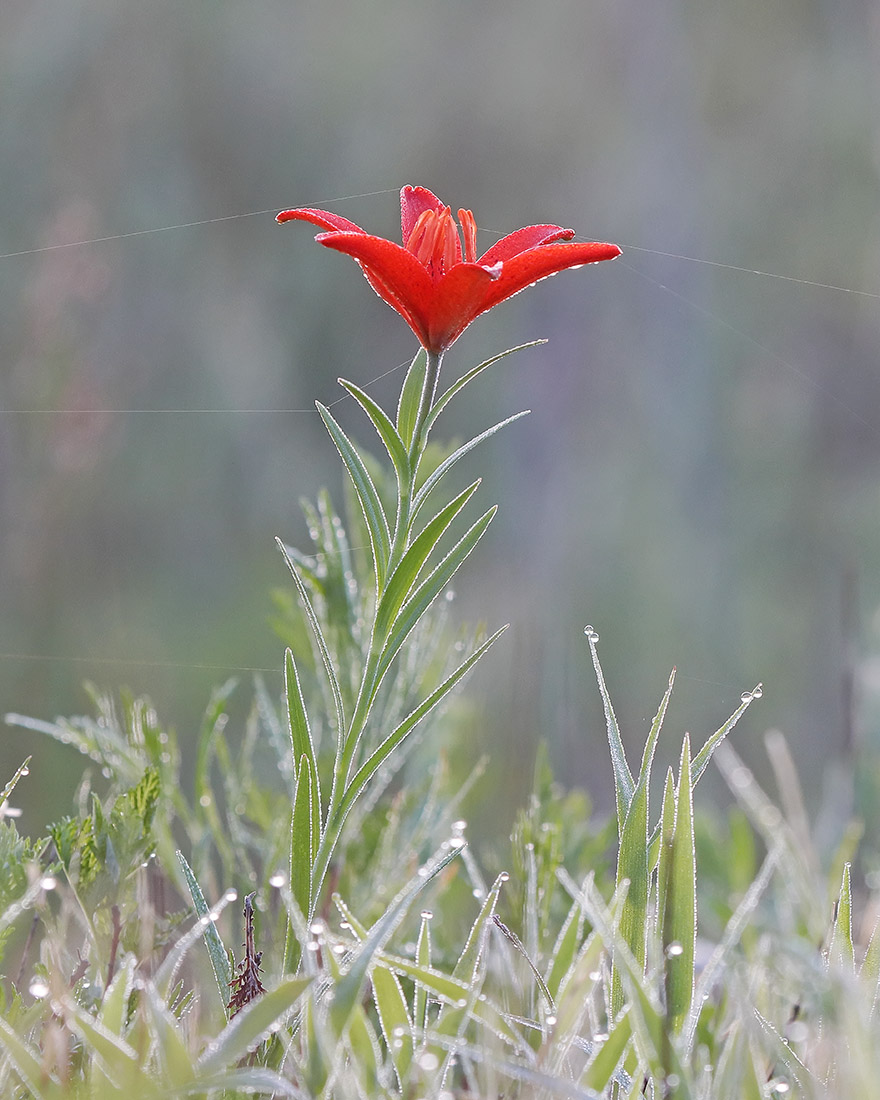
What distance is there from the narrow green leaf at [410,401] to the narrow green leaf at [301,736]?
0.33 ft

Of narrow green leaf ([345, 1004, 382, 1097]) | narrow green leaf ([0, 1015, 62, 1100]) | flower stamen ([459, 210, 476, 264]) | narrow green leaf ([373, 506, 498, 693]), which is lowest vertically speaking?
Result: narrow green leaf ([345, 1004, 382, 1097])

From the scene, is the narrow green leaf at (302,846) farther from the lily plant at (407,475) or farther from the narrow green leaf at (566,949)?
the narrow green leaf at (566,949)

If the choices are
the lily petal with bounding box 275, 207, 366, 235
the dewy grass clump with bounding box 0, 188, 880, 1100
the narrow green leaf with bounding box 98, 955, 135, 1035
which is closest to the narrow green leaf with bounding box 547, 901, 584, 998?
the dewy grass clump with bounding box 0, 188, 880, 1100

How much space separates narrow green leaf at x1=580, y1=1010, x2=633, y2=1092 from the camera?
344 millimetres

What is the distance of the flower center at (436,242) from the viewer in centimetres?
38

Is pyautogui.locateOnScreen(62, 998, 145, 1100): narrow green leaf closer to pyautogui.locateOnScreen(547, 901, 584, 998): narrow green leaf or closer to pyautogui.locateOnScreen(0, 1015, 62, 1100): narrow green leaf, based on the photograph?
pyautogui.locateOnScreen(0, 1015, 62, 1100): narrow green leaf

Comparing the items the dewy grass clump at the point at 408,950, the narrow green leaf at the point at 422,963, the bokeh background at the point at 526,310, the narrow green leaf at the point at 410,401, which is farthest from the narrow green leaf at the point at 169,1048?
the bokeh background at the point at 526,310

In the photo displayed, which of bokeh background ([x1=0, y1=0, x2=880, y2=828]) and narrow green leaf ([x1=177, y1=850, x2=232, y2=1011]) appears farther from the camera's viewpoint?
bokeh background ([x1=0, y1=0, x2=880, y2=828])

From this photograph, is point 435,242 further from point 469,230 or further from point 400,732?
point 400,732

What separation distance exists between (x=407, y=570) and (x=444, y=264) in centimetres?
12

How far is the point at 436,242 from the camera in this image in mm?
380

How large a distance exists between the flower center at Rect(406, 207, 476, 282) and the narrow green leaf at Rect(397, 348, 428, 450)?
3 cm

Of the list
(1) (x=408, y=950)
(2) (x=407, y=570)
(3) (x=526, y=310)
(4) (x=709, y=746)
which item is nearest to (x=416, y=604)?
(2) (x=407, y=570)

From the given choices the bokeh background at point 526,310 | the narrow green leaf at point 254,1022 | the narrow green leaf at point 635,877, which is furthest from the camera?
the bokeh background at point 526,310
